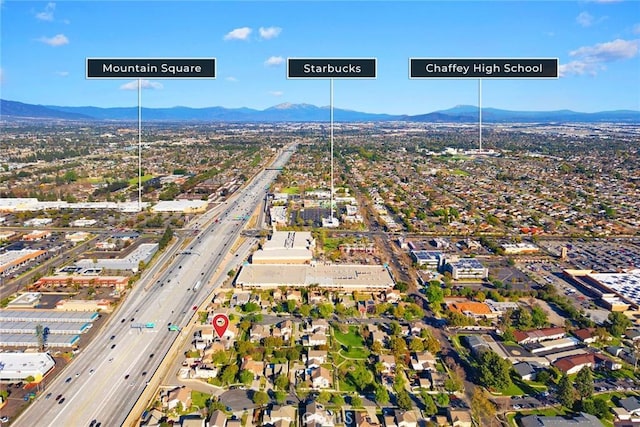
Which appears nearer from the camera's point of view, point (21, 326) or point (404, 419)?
point (404, 419)

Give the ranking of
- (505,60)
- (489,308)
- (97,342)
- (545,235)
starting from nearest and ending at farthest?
(505,60)
(97,342)
(489,308)
(545,235)

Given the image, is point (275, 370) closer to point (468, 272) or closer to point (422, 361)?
point (422, 361)

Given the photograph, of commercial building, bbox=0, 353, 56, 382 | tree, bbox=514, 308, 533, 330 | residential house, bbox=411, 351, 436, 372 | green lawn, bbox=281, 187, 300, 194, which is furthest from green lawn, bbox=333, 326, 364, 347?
green lawn, bbox=281, 187, 300, 194

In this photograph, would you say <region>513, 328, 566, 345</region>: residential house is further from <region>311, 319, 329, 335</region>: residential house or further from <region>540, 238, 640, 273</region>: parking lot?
<region>540, 238, 640, 273</region>: parking lot

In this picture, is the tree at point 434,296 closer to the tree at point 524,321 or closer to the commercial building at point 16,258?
the tree at point 524,321

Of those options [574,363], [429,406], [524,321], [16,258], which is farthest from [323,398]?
[16,258]

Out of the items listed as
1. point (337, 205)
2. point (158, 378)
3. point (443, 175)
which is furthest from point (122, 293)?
point (443, 175)

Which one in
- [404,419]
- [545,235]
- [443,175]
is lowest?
[404,419]

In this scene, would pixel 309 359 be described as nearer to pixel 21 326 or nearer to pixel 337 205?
pixel 21 326
